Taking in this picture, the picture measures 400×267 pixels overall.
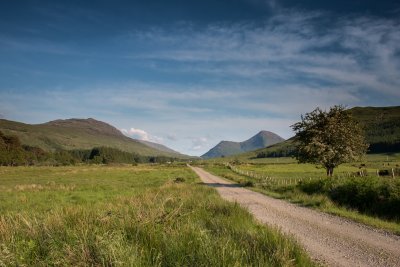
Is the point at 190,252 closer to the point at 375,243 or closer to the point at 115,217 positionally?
the point at 115,217

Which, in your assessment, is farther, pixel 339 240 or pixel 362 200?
pixel 362 200

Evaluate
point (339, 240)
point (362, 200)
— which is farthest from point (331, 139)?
point (339, 240)

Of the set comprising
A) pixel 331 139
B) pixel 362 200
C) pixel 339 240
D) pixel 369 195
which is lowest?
pixel 339 240

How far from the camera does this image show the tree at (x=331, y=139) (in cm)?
3809

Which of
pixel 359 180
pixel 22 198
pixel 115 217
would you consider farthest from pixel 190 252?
pixel 22 198

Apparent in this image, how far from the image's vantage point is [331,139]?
38781mm

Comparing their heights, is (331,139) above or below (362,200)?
above

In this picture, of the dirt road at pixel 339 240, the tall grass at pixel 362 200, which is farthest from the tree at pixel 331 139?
the dirt road at pixel 339 240

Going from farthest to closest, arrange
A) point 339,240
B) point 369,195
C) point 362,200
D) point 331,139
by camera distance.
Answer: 1. point 331,139
2. point 362,200
3. point 369,195
4. point 339,240

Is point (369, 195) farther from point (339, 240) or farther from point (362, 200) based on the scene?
point (339, 240)

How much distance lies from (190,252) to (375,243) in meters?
7.68

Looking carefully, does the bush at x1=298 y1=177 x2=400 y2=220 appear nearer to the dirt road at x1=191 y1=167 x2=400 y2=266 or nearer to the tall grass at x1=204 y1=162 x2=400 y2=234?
the tall grass at x1=204 y1=162 x2=400 y2=234

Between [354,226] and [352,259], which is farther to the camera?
[354,226]

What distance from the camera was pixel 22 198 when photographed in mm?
29453
